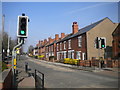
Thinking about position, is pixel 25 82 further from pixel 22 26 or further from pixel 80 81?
pixel 22 26

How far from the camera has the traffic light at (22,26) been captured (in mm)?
6037

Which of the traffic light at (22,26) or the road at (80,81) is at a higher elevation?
the traffic light at (22,26)

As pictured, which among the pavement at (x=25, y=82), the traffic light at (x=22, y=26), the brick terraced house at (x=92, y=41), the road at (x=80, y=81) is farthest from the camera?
the brick terraced house at (x=92, y=41)

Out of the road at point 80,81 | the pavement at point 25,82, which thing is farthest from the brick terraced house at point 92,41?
the pavement at point 25,82

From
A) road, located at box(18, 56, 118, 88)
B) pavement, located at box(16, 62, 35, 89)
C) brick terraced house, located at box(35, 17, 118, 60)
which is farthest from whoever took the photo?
brick terraced house, located at box(35, 17, 118, 60)

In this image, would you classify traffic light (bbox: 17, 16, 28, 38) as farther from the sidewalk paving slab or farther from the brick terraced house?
the brick terraced house

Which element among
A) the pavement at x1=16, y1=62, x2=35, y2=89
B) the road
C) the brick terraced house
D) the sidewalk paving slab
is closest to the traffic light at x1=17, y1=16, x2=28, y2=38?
the pavement at x1=16, y1=62, x2=35, y2=89

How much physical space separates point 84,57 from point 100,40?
1200 cm

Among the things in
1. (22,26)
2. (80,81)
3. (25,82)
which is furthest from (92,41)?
(22,26)

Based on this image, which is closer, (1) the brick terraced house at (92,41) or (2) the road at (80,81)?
(2) the road at (80,81)

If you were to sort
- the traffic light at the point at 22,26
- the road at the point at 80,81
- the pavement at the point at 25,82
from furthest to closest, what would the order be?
the road at the point at 80,81
the pavement at the point at 25,82
the traffic light at the point at 22,26

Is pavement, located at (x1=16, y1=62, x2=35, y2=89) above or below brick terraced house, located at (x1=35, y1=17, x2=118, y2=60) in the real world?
below

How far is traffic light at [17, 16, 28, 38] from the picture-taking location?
6.04 m

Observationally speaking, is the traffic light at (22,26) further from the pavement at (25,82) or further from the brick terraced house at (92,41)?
the brick terraced house at (92,41)
